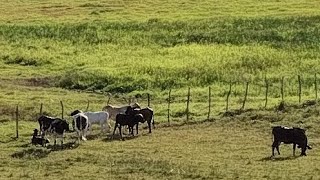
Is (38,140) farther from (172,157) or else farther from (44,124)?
(172,157)

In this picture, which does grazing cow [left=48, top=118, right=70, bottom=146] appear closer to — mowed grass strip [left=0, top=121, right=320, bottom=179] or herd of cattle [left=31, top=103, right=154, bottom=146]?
herd of cattle [left=31, top=103, right=154, bottom=146]

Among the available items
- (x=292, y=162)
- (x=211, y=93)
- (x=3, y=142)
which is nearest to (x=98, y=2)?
(x=211, y=93)

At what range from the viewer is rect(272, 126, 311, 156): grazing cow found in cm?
2984

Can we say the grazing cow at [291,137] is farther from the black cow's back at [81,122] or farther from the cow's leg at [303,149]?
the black cow's back at [81,122]

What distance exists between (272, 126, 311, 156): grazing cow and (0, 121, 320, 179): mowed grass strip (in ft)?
1.53

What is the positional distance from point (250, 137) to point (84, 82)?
2030cm

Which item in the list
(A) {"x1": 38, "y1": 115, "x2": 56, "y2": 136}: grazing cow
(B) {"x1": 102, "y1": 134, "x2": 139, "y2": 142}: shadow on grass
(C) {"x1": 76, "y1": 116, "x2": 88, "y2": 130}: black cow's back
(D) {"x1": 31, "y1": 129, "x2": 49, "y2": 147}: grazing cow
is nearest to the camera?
(D) {"x1": 31, "y1": 129, "x2": 49, "y2": 147}: grazing cow

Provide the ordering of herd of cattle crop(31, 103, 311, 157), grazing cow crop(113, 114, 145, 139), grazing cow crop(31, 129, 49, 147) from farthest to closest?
grazing cow crop(113, 114, 145, 139) → grazing cow crop(31, 129, 49, 147) → herd of cattle crop(31, 103, 311, 157)

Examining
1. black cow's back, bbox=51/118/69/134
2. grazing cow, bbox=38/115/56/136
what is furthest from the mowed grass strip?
black cow's back, bbox=51/118/69/134

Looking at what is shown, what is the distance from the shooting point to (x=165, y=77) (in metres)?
51.8

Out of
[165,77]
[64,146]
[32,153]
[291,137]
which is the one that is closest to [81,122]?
[64,146]

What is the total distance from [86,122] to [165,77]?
1806 centimetres

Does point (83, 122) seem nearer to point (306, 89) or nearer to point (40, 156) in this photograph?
point (40, 156)

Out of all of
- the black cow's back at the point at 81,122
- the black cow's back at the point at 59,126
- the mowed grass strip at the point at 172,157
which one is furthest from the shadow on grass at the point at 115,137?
the black cow's back at the point at 59,126
